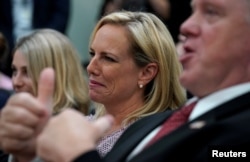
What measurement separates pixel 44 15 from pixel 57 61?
89.4 inches

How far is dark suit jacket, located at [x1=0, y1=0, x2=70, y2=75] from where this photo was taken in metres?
7.03

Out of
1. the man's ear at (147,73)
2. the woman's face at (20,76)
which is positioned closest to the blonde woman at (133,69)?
the man's ear at (147,73)

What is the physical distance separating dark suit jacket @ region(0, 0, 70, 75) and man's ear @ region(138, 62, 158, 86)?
3355 millimetres

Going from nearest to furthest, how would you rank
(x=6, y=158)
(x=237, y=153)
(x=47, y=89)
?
(x=237, y=153)
(x=47, y=89)
(x=6, y=158)

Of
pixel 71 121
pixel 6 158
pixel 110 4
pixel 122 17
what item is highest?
pixel 71 121

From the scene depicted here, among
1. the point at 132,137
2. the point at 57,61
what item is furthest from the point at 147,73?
the point at 57,61

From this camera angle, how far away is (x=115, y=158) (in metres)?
2.60

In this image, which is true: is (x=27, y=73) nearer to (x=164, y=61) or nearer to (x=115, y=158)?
(x=164, y=61)

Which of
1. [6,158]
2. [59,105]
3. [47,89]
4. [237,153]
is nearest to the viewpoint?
[237,153]

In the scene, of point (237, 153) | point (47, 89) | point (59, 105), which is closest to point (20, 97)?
point (47, 89)

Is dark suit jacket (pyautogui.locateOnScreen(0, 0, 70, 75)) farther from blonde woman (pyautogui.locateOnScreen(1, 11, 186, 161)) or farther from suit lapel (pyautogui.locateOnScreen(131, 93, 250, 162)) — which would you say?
suit lapel (pyautogui.locateOnScreen(131, 93, 250, 162))

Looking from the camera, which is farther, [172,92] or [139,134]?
[172,92]

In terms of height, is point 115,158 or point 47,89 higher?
point 47,89

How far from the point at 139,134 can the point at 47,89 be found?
1.30 feet
